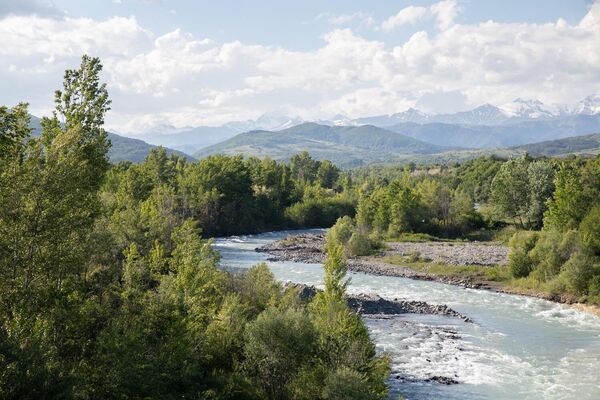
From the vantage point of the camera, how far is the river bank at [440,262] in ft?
212

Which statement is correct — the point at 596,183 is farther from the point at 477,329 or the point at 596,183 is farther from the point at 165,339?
the point at 165,339

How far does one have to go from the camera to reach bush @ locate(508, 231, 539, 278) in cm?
6494

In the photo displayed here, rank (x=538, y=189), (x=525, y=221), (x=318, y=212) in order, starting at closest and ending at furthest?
(x=538, y=189) → (x=525, y=221) → (x=318, y=212)

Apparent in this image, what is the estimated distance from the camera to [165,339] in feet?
82.6

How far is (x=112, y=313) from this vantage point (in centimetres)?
2716

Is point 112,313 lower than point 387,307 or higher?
higher

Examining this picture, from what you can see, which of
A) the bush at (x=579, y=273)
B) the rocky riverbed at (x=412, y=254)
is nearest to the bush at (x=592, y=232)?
the bush at (x=579, y=273)

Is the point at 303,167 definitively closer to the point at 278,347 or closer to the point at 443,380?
the point at 443,380

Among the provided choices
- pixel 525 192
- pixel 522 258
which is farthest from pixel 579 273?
pixel 525 192

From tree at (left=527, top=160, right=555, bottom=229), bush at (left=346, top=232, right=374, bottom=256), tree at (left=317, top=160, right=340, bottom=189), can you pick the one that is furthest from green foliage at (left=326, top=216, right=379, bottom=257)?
tree at (left=317, top=160, right=340, bottom=189)

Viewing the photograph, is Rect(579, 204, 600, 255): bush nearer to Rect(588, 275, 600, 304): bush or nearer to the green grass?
Rect(588, 275, 600, 304): bush

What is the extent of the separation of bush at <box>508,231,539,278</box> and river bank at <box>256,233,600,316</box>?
1647 millimetres

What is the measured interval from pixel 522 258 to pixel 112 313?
52674 mm

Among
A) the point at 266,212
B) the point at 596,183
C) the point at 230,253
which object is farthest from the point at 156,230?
the point at 266,212
